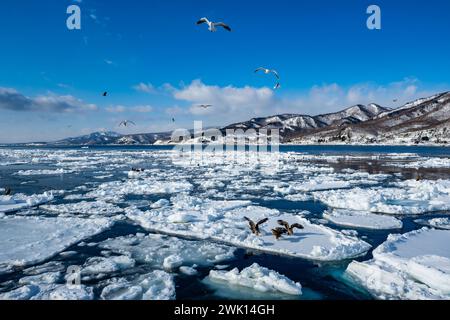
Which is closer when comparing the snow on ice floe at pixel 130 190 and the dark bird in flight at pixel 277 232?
the dark bird in flight at pixel 277 232

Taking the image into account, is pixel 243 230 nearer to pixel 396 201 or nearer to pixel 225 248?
pixel 225 248

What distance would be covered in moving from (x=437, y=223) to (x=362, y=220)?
2.66 meters

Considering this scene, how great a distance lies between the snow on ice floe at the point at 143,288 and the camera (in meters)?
6.88

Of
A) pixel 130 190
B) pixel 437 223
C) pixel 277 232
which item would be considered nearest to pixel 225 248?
pixel 277 232

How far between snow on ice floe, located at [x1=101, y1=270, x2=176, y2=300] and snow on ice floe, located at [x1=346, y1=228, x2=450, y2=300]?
14.1 ft

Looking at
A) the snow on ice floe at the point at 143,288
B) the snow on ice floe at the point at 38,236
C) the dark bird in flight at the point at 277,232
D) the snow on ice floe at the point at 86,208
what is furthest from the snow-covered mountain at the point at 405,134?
the snow on ice floe at the point at 143,288

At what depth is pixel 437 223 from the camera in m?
12.6

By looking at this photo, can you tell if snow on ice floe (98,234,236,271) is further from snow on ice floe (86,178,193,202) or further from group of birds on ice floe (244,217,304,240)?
snow on ice floe (86,178,193,202)

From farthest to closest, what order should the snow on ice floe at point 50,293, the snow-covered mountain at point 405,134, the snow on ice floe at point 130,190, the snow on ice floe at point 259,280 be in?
the snow-covered mountain at point 405,134 < the snow on ice floe at point 130,190 < the snow on ice floe at point 259,280 < the snow on ice floe at point 50,293

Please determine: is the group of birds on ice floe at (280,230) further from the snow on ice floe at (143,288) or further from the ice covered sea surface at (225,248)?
the snow on ice floe at (143,288)

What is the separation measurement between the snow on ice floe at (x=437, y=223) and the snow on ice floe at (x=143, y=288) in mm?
10083

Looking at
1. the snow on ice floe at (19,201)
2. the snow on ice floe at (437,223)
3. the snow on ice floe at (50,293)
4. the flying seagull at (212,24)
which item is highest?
the flying seagull at (212,24)

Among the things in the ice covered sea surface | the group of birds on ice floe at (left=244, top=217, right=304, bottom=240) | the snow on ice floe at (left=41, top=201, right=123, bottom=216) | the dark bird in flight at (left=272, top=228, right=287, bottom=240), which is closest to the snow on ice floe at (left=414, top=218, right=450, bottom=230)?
the ice covered sea surface
